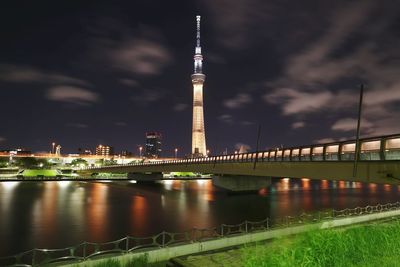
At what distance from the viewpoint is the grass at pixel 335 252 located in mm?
11602

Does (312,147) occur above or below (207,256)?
above

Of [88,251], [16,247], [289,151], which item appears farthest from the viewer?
[289,151]

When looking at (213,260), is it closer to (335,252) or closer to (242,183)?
(335,252)

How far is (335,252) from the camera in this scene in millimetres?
12766

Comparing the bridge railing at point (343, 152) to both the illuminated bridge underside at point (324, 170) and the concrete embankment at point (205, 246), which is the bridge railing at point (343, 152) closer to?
the illuminated bridge underside at point (324, 170)

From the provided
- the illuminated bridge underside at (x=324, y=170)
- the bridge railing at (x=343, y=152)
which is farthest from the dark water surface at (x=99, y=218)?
the bridge railing at (x=343, y=152)

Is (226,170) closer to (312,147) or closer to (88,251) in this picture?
(312,147)

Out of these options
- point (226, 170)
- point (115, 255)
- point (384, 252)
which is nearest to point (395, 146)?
point (384, 252)

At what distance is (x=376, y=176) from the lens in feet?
84.1

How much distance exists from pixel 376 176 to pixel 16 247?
27.9 metres

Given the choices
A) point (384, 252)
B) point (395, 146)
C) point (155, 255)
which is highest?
point (395, 146)

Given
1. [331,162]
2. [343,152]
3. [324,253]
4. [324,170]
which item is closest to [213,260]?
[324,253]

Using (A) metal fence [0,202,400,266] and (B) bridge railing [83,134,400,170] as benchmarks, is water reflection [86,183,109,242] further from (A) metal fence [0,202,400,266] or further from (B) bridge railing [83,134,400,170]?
(B) bridge railing [83,134,400,170]

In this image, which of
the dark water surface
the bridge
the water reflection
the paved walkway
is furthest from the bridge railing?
the water reflection
